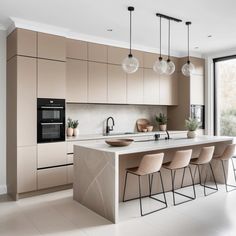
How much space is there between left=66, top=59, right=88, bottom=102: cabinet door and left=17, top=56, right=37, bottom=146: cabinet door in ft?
2.57

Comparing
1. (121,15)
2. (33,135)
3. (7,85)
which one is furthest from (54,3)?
(33,135)

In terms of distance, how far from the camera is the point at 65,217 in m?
3.18

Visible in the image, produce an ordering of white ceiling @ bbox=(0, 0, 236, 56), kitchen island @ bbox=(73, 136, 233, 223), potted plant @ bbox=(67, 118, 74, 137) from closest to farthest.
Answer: kitchen island @ bbox=(73, 136, 233, 223) < white ceiling @ bbox=(0, 0, 236, 56) < potted plant @ bbox=(67, 118, 74, 137)

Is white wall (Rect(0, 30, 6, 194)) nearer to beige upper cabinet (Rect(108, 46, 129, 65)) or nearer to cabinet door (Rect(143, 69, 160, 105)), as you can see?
beige upper cabinet (Rect(108, 46, 129, 65))

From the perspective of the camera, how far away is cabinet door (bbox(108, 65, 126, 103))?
523 cm

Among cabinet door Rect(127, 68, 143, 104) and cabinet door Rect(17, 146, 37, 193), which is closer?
cabinet door Rect(17, 146, 37, 193)

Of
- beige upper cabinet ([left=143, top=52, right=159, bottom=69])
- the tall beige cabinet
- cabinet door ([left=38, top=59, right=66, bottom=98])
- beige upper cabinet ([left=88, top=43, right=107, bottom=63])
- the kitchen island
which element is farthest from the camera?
the tall beige cabinet

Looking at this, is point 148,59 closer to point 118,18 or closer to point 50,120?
point 118,18

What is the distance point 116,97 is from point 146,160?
2.37 m

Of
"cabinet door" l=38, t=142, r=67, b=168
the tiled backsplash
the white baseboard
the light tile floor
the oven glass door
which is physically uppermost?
the tiled backsplash

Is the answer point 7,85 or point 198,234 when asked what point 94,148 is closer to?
point 198,234

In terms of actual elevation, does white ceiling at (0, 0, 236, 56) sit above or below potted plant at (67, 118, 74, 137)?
above

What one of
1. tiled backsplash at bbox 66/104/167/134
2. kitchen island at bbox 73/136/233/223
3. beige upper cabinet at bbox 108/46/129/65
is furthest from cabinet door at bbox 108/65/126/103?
kitchen island at bbox 73/136/233/223

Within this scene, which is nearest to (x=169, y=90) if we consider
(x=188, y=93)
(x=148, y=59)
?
(x=188, y=93)
